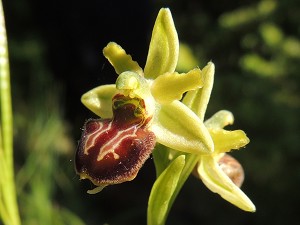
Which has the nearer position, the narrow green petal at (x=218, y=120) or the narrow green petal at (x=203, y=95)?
the narrow green petal at (x=203, y=95)

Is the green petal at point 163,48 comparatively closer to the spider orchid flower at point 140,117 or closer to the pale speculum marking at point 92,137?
the spider orchid flower at point 140,117

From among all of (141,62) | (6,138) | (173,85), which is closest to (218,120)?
(173,85)

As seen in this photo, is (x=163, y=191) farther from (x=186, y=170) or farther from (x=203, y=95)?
(x=203, y=95)

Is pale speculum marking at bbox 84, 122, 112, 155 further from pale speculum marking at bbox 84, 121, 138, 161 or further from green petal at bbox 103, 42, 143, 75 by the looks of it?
green petal at bbox 103, 42, 143, 75

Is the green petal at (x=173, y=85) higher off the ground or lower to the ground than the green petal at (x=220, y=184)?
higher

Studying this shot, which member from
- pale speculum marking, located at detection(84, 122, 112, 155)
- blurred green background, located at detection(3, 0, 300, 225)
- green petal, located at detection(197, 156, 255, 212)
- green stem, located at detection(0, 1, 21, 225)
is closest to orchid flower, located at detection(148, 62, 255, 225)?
green petal, located at detection(197, 156, 255, 212)

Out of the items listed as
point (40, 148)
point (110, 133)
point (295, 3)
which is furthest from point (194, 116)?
point (40, 148)

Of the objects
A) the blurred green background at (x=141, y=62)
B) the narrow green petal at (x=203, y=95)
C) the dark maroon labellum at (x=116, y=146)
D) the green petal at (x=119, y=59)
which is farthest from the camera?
the blurred green background at (x=141, y=62)

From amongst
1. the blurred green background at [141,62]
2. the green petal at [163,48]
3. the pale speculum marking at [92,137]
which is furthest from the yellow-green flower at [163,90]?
the blurred green background at [141,62]
